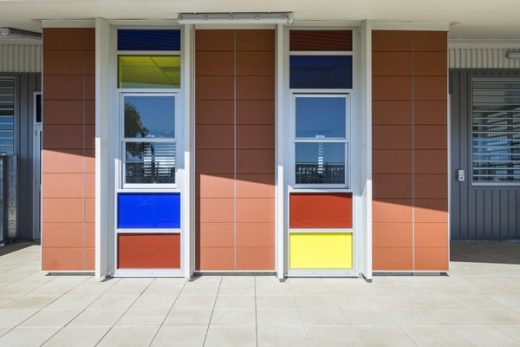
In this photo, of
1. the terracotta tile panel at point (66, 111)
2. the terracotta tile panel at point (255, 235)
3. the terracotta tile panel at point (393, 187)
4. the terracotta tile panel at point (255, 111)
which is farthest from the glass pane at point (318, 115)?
the terracotta tile panel at point (66, 111)

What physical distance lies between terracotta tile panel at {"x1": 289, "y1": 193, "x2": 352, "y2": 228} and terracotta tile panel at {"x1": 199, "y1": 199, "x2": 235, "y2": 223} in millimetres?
764

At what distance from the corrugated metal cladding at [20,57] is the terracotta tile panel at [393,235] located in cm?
659

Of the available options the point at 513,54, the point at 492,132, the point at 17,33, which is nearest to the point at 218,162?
the point at 17,33

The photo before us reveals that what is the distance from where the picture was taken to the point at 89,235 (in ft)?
19.4

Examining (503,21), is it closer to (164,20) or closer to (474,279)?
(474,279)

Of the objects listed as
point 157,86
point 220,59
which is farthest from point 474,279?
point 157,86

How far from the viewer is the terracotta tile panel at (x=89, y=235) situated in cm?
593

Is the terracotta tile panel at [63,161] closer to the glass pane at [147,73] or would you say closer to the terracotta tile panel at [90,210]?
the terracotta tile panel at [90,210]

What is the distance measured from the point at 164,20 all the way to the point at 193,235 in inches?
105

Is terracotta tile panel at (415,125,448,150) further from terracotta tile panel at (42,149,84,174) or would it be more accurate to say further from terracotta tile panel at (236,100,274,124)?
terracotta tile panel at (42,149,84,174)

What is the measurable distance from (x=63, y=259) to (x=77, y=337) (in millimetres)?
2242

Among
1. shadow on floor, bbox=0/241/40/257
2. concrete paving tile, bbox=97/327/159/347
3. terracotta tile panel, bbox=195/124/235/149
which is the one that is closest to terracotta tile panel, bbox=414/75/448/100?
terracotta tile panel, bbox=195/124/235/149

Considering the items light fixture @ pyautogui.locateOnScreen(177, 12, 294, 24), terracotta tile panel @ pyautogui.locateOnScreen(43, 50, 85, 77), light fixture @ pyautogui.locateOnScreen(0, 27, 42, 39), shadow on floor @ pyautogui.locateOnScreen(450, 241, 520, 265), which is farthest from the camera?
shadow on floor @ pyautogui.locateOnScreen(450, 241, 520, 265)

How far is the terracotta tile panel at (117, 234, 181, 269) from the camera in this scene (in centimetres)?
595
